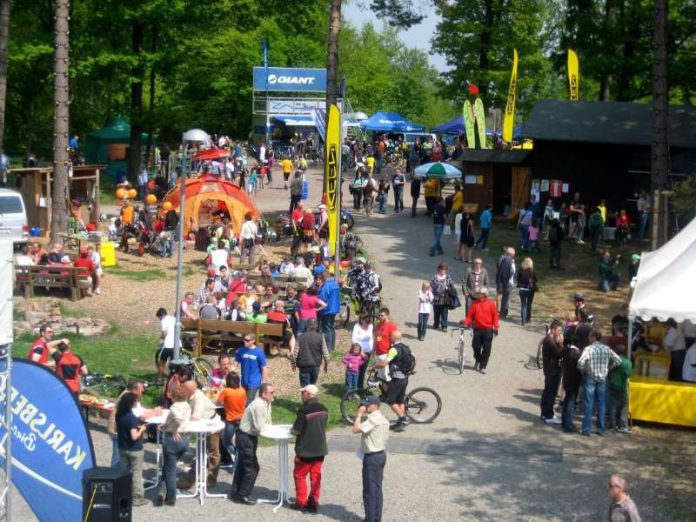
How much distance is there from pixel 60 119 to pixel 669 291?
54.3ft

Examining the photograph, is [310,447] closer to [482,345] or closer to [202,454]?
[202,454]

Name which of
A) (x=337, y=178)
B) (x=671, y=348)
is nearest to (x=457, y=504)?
(x=671, y=348)

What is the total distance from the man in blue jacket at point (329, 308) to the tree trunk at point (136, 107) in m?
19.6

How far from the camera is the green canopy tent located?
4534cm

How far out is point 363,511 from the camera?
1284cm

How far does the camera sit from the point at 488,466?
1435 cm

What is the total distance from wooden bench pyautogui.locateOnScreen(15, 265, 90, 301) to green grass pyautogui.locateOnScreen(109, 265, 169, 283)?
6.94 ft

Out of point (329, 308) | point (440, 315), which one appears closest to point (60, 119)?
point (329, 308)

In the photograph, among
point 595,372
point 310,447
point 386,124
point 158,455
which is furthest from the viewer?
point 386,124

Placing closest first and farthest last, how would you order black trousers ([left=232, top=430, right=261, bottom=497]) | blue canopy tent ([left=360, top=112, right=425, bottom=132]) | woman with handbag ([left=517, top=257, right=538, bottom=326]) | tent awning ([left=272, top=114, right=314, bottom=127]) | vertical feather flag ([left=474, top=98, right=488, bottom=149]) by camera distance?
1. black trousers ([left=232, top=430, right=261, bottom=497])
2. woman with handbag ([left=517, top=257, right=538, bottom=326])
3. vertical feather flag ([left=474, top=98, right=488, bottom=149])
4. tent awning ([left=272, top=114, right=314, bottom=127])
5. blue canopy tent ([left=360, top=112, right=425, bottom=132])

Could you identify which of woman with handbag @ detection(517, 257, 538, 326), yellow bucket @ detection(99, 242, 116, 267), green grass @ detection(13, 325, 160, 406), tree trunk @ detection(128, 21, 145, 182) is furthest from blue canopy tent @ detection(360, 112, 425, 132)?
green grass @ detection(13, 325, 160, 406)

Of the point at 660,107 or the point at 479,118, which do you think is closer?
the point at 660,107

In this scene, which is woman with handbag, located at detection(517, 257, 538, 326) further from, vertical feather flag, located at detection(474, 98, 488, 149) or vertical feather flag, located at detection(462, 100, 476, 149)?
vertical feather flag, located at detection(474, 98, 488, 149)

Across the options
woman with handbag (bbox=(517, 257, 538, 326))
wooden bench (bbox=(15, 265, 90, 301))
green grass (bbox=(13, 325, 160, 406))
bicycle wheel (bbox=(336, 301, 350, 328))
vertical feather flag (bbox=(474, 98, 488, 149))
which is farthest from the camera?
vertical feather flag (bbox=(474, 98, 488, 149))
